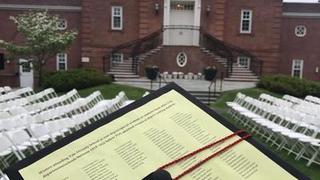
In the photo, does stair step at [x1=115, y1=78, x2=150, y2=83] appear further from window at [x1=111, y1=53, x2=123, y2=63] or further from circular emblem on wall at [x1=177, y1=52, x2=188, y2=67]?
window at [x1=111, y1=53, x2=123, y2=63]

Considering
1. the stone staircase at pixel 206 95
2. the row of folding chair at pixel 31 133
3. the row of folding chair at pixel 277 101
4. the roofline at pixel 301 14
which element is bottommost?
the stone staircase at pixel 206 95

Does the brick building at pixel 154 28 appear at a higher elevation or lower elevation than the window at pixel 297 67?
higher

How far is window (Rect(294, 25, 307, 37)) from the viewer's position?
3089 centimetres

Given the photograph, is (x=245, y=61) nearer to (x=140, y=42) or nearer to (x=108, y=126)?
(x=140, y=42)

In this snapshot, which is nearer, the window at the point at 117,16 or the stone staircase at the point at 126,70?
the stone staircase at the point at 126,70

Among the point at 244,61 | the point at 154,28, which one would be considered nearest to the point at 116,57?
the point at 154,28

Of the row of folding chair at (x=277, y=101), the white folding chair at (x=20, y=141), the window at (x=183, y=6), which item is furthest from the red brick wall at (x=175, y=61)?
the white folding chair at (x=20, y=141)

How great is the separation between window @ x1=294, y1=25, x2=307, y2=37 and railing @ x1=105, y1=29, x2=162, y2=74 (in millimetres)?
10335

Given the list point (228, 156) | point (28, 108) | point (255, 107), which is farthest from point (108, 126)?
point (255, 107)

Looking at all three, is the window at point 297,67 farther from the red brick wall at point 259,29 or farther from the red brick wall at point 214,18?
the red brick wall at point 214,18

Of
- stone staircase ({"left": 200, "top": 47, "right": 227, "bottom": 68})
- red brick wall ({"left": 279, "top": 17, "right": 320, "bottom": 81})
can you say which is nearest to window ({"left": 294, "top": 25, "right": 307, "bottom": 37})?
red brick wall ({"left": 279, "top": 17, "right": 320, "bottom": 81})

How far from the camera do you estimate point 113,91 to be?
836 inches

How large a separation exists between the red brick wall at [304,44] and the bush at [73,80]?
14466 mm

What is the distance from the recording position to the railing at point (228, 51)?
27.1 m
